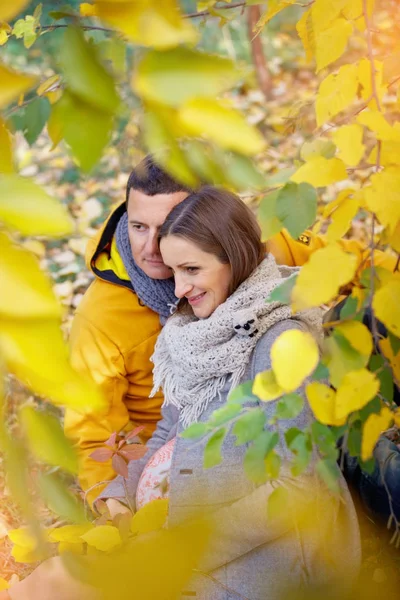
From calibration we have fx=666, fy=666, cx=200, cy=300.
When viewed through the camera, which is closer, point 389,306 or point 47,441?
point 47,441

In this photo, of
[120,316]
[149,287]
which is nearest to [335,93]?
[149,287]

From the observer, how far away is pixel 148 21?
1.35 ft

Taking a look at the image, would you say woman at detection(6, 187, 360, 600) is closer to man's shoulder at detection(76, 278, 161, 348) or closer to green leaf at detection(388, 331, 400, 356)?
man's shoulder at detection(76, 278, 161, 348)

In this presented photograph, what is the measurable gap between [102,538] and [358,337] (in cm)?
53

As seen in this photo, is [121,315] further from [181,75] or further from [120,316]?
[181,75]

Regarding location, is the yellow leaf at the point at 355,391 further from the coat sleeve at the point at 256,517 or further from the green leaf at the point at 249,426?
the coat sleeve at the point at 256,517

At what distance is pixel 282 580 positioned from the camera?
592mm

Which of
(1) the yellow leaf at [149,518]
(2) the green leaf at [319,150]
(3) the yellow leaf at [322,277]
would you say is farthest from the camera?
(1) the yellow leaf at [149,518]

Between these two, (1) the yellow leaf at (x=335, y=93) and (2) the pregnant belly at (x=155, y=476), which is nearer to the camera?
(1) the yellow leaf at (x=335, y=93)

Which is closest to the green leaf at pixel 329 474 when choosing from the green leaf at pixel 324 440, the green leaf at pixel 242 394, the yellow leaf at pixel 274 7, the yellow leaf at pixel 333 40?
the green leaf at pixel 324 440

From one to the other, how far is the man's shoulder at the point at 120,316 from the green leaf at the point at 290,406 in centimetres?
141

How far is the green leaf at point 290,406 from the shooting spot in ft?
2.70

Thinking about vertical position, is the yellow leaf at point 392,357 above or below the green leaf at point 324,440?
below

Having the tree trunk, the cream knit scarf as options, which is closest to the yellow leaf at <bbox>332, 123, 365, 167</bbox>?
the cream knit scarf
